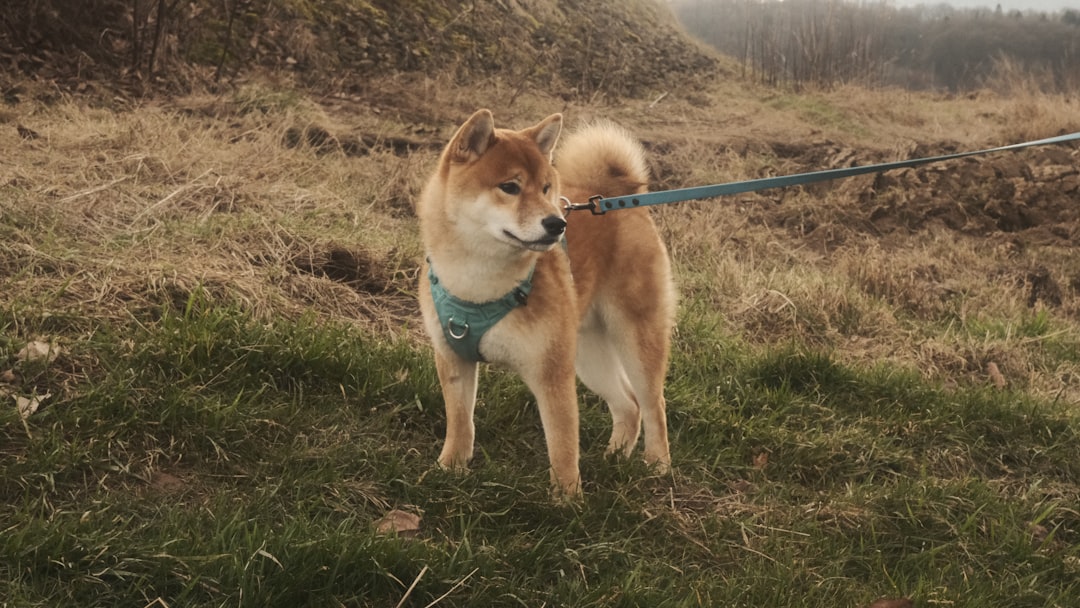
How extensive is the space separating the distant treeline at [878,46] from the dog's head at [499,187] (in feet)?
52.2

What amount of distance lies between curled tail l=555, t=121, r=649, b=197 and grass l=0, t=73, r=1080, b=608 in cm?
93

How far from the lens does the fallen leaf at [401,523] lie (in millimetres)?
2725

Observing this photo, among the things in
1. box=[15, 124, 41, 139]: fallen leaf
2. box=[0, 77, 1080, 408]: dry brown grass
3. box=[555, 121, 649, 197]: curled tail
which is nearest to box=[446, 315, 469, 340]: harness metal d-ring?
box=[555, 121, 649, 197]: curled tail

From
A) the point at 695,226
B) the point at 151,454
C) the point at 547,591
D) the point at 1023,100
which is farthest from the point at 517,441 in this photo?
the point at 1023,100

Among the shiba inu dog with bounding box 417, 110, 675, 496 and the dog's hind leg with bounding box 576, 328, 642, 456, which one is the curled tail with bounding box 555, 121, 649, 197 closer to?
the shiba inu dog with bounding box 417, 110, 675, 496

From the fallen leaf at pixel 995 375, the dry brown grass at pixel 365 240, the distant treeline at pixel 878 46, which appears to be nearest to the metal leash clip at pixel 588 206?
the dry brown grass at pixel 365 240

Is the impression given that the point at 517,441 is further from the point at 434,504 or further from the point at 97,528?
the point at 97,528

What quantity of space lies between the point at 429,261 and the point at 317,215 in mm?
2645

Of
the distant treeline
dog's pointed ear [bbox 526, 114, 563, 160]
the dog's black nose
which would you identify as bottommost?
the distant treeline

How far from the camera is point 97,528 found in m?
2.47

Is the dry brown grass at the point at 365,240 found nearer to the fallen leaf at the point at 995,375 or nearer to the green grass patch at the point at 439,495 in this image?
the fallen leaf at the point at 995,375

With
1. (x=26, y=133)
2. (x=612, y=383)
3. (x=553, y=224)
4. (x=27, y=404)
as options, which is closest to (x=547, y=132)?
(x=553, y=224)

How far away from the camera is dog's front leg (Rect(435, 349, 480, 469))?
3234 mm

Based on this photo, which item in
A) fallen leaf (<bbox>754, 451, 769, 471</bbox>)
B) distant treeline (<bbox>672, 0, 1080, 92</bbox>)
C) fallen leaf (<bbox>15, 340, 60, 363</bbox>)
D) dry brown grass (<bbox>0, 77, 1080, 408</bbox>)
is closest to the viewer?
fallen leaf (<bbox>15, 340, 60, 363</bbox>)
